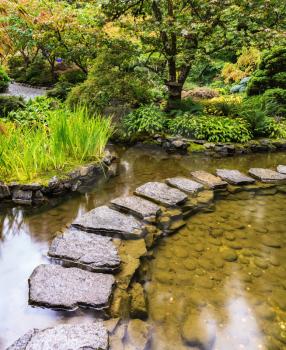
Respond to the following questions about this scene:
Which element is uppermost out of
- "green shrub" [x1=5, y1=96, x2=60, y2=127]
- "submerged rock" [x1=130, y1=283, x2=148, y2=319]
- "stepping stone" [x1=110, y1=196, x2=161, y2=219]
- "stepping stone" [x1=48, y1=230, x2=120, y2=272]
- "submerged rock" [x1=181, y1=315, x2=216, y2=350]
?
"green shrub" [x1=5, y1=96, x2=60, y2=127]

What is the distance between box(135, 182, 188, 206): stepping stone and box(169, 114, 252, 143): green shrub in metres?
2.79

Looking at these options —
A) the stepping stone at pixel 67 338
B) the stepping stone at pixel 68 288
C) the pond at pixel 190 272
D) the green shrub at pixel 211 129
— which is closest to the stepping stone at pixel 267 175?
the pond at pixel 190 272

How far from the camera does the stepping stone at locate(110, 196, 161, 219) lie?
365cm

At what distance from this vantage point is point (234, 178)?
4980 mm

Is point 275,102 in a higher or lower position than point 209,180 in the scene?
higher

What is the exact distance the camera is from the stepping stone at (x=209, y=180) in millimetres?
4684

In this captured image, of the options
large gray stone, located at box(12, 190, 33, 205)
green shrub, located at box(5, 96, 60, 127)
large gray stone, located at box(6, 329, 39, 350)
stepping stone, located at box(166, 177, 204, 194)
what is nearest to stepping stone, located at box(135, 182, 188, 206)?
stepping stone, located at box(166, 177, 204, 194)

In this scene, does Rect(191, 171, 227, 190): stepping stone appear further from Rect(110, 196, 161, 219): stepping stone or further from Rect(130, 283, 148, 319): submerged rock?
Rect(130, 283, 148, 319): submerged rock

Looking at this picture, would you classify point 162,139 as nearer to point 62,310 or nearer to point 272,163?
point 272,163

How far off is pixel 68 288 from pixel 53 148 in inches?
96.4

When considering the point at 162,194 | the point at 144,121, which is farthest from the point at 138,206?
the point at 144,121

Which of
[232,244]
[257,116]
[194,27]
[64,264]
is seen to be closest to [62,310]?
[64,264]

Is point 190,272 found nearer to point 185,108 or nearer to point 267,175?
point 267,175

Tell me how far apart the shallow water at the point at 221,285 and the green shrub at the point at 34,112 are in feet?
14.3
